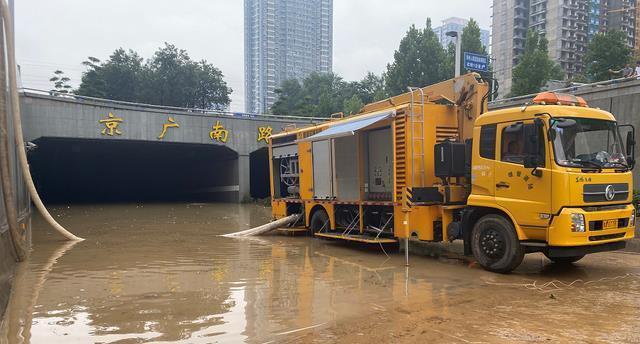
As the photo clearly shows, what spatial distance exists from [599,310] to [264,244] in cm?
754

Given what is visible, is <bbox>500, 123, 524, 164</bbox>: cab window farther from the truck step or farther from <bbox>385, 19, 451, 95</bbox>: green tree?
<bbox>385, 19, 451, 95</bbox>: green tree

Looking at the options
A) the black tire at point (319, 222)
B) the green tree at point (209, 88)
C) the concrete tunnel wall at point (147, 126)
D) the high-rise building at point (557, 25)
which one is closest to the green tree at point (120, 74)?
the green tree at point (209, 88)

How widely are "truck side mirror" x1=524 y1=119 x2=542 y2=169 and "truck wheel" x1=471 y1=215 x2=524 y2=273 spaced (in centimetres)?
102

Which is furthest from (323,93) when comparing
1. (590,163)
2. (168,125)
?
(590,163)

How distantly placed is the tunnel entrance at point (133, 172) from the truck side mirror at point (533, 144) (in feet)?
83.8

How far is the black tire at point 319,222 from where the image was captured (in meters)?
11.3

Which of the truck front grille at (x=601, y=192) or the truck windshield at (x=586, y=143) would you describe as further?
the truck windshield at (x=586, y=143)

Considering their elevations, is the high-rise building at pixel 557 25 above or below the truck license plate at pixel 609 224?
above

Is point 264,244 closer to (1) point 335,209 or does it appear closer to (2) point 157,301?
(1) point 335,209

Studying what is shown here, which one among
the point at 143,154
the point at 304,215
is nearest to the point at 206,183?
the point at 143,154

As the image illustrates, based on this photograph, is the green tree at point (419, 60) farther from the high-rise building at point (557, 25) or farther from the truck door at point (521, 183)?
the high-rise building at point (557, 25)

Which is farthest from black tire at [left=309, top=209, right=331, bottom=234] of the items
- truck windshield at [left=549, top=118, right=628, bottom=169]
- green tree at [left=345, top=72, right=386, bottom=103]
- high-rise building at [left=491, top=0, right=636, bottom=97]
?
high-rise building at [left=491, top=0, right=636, bottom=97]

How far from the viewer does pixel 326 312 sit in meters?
5.33

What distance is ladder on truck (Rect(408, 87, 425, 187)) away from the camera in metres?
8.70
